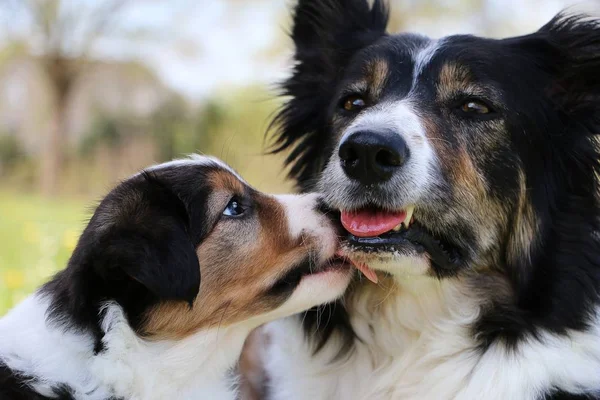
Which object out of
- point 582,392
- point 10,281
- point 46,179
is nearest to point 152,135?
point 46,179

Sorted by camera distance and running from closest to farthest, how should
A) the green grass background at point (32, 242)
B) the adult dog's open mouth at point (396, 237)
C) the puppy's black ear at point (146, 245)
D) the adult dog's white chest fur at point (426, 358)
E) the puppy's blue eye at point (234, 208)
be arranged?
the puppy's black ear at point (146, 245) → the adult dog's open mouth at point (396, 237) → the adult dog's white chest fur at point (426, 358) → the puppy's blue eye at point (234, 208) → the green grass background at point (32, 242)

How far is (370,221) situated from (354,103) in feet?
2.62

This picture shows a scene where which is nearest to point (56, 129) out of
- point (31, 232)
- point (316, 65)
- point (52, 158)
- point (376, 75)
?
point (52, 158)

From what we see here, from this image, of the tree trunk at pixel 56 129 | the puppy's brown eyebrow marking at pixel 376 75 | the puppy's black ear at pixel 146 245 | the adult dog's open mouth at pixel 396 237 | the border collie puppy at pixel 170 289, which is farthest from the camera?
the tree trunk at pixel 56 129

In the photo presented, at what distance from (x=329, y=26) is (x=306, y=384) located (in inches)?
81.3

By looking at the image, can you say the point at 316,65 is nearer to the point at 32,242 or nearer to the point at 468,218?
the point at 468,218

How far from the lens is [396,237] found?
10.5 ft

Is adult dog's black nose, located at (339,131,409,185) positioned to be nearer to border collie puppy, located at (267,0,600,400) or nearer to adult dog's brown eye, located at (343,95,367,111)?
border collie puppy, located at (267,0,600,400)

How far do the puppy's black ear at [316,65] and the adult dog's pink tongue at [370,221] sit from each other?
2.39 feet

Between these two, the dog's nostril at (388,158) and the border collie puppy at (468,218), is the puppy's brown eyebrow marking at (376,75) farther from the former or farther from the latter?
the dog's nostril at (388,158)

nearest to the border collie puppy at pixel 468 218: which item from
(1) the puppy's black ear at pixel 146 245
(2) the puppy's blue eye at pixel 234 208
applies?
(2) the puppy's blue eye at pixel 234 208

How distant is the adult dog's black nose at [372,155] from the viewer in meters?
3.03

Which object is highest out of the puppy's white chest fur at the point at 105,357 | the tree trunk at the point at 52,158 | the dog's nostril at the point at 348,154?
the dog's nostril at the point at 348,154

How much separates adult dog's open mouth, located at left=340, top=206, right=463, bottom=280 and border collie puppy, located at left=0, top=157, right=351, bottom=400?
19 cm
